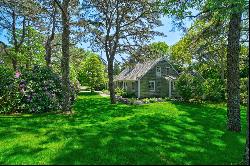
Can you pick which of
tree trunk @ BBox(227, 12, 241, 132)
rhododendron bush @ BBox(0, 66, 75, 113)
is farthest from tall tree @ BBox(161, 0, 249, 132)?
rhododendron bush @ BBox(0, 66, 75, 113)

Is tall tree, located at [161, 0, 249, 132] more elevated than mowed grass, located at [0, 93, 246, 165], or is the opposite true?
tall tree, located at [161, 0, 249, 132]

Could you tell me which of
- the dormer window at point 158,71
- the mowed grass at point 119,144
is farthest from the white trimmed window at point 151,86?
the mowed grass at point 119,144

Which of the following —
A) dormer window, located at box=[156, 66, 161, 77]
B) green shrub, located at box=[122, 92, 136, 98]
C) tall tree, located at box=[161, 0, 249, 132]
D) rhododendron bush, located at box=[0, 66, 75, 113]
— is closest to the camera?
tall tree, located at box=[161, 0, 249, 132]

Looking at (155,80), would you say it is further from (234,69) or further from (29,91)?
(234,69)

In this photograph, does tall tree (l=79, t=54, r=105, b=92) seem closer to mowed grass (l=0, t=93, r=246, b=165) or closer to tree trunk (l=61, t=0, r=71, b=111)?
tree trunk (l=61, t=0, r=71, b=111)

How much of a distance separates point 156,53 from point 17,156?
81.1 ft

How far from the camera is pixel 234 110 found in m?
15.6

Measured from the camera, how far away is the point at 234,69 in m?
15.2

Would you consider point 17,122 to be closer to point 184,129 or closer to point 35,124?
point 35,124

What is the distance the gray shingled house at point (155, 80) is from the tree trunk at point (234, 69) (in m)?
29.6

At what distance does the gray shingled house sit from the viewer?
1809 inches

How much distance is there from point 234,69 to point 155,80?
31.6 m

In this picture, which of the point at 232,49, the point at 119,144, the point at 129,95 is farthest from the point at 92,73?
the point at 119,144

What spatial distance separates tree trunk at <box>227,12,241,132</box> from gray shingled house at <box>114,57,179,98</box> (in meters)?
29.6
